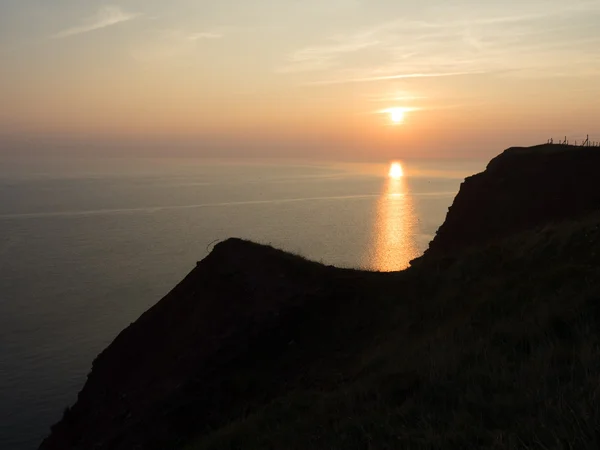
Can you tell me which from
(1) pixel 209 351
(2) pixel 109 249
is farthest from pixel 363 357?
(2) pixel 109 249

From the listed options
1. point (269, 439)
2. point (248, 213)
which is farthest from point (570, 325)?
point (248, 213)

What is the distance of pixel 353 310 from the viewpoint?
19266 millimetres

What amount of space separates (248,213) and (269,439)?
426ft

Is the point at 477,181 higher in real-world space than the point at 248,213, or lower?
higher

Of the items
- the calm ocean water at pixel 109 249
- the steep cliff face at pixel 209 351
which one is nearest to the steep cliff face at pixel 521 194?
the steep cliff face at pixel 209 351

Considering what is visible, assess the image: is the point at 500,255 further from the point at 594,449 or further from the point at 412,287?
the point at 594,449

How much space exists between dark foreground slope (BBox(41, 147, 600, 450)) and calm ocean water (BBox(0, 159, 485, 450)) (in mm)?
18582

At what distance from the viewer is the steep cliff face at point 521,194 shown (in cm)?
3084

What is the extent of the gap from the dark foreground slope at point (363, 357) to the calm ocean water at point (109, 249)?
61.0 feet

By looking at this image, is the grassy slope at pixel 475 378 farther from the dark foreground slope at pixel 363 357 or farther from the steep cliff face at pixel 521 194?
the steep cliff face at pixel 521 194

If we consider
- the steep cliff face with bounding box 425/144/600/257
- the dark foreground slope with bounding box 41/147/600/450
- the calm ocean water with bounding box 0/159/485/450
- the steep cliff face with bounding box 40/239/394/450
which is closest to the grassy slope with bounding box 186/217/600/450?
the dark foreground slope with bounding box 41/147/600/450

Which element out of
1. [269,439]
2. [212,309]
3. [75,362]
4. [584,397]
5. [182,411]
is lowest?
[75,362]

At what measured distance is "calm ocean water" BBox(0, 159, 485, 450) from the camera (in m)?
42.0

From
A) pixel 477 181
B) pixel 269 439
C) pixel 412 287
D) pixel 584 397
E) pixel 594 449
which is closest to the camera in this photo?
pixel 594 449
